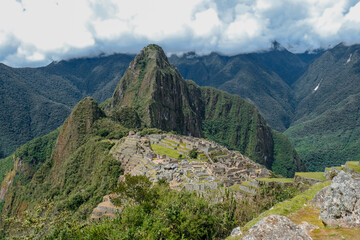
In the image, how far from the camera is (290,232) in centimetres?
931

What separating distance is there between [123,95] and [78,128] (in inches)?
3644

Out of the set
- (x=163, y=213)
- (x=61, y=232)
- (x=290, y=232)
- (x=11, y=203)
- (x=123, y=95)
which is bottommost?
(x=11, y=203)

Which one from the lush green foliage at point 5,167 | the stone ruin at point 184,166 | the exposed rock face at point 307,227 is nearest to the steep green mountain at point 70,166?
the stone ruin at point 184,166

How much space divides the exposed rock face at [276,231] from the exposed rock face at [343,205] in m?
3.25

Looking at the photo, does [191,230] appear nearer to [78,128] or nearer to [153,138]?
[153,138]

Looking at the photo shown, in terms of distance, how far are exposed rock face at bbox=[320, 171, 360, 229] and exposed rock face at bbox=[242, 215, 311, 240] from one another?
10.7 feet

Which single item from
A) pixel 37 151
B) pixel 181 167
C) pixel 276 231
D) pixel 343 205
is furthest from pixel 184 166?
pixel 37 151

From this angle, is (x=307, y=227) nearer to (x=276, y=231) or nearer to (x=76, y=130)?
→ (x=276, y=231)

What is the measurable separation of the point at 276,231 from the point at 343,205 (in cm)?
457

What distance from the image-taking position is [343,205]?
37.4ft

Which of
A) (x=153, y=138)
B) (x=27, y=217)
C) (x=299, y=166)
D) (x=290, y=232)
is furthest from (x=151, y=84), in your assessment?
(x=290, y=232)

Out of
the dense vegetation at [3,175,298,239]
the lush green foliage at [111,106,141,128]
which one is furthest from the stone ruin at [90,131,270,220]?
the lush green foliage at [111,106,141,128]

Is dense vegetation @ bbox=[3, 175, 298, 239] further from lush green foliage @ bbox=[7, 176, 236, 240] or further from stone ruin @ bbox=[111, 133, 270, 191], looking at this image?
stone ruin @ bbox=[111, 133, 270, 191]

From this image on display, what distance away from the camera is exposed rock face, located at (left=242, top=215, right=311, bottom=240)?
30.3 feet
